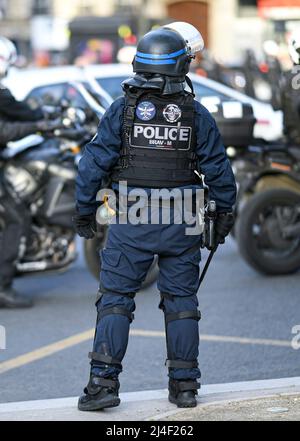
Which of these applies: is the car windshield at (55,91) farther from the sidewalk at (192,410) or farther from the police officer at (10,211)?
the sidewalk at (192,410)

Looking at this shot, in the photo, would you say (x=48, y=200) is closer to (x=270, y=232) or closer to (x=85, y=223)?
(x=270, y=232)

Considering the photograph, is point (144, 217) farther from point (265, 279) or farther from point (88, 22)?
point (88, 22)

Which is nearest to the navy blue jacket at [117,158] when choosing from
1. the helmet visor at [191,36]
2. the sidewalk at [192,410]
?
the sidewalk at [192,410]

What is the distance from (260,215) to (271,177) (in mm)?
393

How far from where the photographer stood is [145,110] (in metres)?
5.52

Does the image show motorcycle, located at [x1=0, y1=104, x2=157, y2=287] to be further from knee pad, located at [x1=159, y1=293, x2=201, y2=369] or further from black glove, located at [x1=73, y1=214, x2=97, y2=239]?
knee pad, located at [x1=159, y1=293, x2=201, y2=369]

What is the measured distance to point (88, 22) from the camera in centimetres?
3231

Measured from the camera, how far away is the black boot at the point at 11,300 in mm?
8562

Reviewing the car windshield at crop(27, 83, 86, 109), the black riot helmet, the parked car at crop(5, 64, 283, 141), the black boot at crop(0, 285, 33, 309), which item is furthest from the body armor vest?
the car windshield at crop(27, 83, 86, 109)

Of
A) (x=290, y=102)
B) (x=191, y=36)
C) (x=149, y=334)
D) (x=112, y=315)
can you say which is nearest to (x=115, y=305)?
(x=112, y=315)

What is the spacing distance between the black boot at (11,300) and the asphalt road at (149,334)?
7 cm

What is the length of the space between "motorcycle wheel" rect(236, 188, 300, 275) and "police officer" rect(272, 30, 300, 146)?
0.55 meters

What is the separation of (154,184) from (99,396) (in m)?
1.00

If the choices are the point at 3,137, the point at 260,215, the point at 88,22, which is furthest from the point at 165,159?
the point at 88,22
